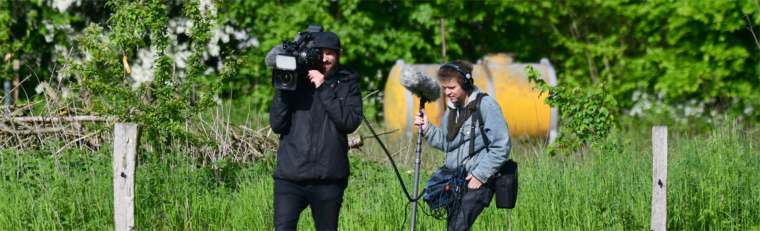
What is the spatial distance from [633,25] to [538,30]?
1913mm

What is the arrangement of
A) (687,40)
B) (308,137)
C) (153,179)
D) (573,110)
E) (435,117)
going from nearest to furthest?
(308,137) → (153,179) → (573,110) → (435,117) → (687,40)

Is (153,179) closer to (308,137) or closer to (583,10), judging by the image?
(308,137)

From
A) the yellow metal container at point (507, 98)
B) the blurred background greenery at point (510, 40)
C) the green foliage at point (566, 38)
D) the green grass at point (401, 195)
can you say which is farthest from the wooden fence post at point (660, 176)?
the blurred background greenery at point (510, 40)

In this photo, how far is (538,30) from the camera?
14.1 metres

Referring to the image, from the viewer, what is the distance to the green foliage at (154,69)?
5.16 meters

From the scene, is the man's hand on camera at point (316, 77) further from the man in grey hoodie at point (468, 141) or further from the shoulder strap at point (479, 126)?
the shoulder strap at point (479, 126)

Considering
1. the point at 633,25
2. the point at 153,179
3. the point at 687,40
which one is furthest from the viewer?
the point at 633,25

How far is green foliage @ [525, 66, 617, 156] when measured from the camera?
19.1 ft

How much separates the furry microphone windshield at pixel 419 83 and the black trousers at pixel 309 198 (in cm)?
66

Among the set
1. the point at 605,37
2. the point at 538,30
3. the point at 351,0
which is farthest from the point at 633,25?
the point at 351,0

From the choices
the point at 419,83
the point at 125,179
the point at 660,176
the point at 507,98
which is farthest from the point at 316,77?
the point at 507,98

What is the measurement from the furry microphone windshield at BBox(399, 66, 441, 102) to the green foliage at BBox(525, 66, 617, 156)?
2.31 meters

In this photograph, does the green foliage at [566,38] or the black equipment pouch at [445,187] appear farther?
the green foliage at [566,38]

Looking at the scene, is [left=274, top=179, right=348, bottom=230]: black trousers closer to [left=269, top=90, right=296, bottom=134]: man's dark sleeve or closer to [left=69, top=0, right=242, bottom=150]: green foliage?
[left=269, top=90, right=296, bottom=134]: man's dark sleeve
